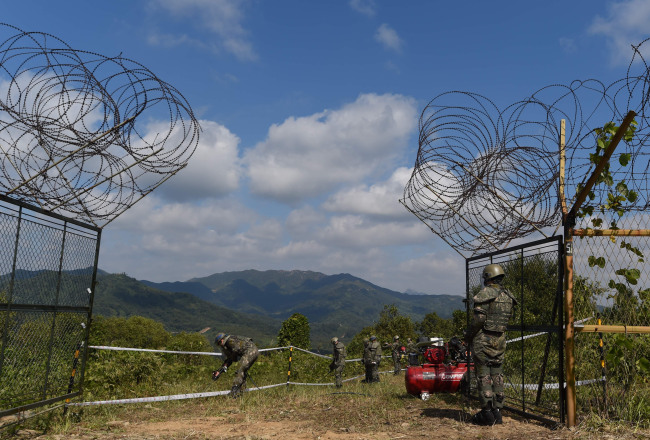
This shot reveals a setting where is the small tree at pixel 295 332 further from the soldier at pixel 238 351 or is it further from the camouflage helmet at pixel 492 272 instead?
the camouflage helmet at pixel 492 272

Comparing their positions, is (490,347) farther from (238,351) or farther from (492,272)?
(238,351)

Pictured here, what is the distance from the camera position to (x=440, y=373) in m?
9.44

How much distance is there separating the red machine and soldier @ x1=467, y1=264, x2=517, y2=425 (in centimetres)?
214

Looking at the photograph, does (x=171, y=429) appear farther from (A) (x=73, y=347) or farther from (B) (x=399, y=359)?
(B) (x=399, y=359)

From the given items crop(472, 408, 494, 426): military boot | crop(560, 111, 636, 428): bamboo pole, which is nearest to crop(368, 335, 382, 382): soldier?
crop(472, 408, 494, 426): military boot

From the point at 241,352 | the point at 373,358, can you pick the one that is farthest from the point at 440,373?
the point at 373,358

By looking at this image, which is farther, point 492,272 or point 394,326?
point 394,326

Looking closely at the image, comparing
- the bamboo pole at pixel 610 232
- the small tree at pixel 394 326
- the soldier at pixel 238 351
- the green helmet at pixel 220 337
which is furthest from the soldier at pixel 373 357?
the small tree at pixel 394 326

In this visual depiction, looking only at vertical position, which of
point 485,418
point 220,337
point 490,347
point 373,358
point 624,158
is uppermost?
point 624,158

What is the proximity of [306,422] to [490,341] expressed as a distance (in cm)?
305

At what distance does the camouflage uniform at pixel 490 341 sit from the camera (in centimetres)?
694

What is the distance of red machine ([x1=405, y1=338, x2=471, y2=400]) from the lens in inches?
369

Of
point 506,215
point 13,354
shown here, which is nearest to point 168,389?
point 13,354

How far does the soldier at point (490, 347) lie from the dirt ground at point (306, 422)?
27 cm
